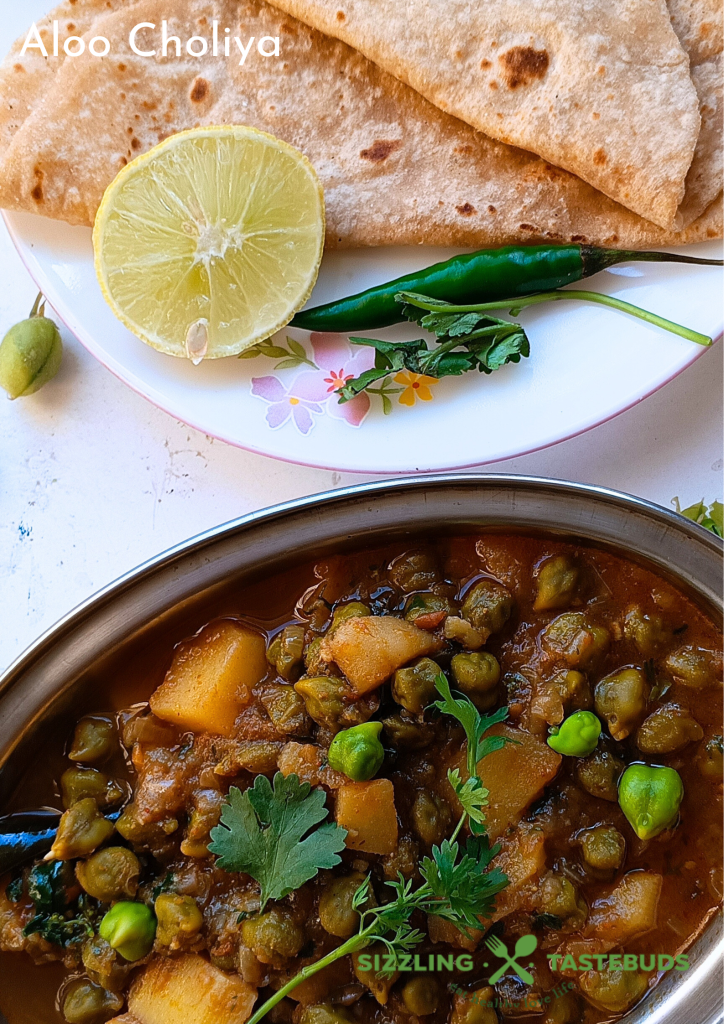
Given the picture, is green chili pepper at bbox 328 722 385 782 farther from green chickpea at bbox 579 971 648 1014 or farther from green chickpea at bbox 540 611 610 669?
green chickpea at bbox 579 971 648 1014

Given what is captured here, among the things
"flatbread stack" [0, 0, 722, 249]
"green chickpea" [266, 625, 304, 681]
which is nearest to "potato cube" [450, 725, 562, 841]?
"green chickpea" [266, 625, 304, 681]

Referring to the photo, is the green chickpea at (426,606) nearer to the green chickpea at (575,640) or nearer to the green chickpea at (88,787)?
the green chickpea at (575,640)

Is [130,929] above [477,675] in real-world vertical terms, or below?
below

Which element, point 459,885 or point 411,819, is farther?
point 411,819

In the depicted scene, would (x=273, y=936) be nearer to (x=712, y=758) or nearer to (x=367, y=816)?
(x=367, y=816)

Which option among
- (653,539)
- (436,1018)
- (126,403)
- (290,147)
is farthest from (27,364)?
(436,1018)

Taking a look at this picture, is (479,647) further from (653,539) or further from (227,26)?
(227,26)

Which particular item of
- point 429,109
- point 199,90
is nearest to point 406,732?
point 429,109
